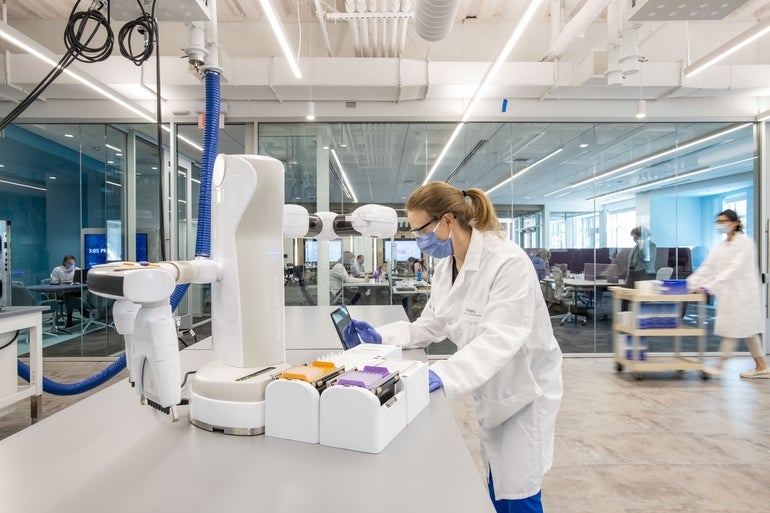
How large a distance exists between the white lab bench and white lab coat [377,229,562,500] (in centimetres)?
36

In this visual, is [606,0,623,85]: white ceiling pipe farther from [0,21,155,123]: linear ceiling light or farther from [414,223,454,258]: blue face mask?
[0,21,155,123]: linear ceiling light

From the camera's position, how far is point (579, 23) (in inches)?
123

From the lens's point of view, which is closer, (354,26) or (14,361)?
(14,361)

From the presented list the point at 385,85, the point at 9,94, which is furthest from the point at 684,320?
the point at 9,94

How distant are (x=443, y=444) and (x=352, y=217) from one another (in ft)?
2.27

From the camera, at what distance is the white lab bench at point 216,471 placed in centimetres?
63

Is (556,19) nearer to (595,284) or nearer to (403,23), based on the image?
(403,23)

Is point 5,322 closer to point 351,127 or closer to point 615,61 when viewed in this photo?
point 351,127

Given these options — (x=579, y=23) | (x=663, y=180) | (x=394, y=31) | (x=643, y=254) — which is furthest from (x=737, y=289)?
(x=394, y=31)

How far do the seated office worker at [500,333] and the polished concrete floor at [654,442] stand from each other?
3.06ft

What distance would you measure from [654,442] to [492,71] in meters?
2.90

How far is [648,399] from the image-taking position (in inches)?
135

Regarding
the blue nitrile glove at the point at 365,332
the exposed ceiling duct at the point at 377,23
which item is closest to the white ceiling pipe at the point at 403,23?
the exposed ceiling duct at the point at 377,23

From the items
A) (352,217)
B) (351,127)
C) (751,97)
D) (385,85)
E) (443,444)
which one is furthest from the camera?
(351,127)
